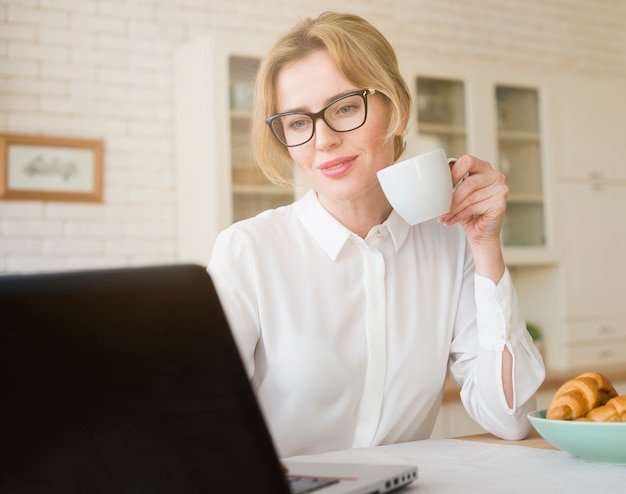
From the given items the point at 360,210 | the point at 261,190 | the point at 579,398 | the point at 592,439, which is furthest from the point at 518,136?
the point at 592,439

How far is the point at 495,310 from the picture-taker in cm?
139

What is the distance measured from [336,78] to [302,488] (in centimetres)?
92

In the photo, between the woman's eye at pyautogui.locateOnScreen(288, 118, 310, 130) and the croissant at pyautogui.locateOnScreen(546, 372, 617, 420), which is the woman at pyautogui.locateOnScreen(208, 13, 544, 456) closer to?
the woman's eye at pyautogui.locateOnScreen(288, 118, 310, 130)

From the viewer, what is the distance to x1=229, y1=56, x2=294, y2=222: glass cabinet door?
338cm

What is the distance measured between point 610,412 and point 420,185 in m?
0.45

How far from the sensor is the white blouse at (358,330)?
142 cm

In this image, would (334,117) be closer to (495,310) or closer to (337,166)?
(337,166)

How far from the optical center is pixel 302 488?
2.68 feet

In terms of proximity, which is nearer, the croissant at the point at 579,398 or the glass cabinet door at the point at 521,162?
the croissant at the point at 579,398

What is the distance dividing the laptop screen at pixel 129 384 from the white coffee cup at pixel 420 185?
77cm

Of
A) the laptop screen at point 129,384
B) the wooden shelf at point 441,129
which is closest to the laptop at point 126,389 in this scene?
the laptop screen at point 129,384

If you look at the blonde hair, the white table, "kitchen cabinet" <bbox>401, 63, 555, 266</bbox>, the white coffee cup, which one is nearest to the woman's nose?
the blonde hair

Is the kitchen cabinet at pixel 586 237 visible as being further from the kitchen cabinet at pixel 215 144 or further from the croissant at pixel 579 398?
the croissant at pixel 579 398

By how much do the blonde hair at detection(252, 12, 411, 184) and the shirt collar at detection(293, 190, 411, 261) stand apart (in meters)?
0.17
